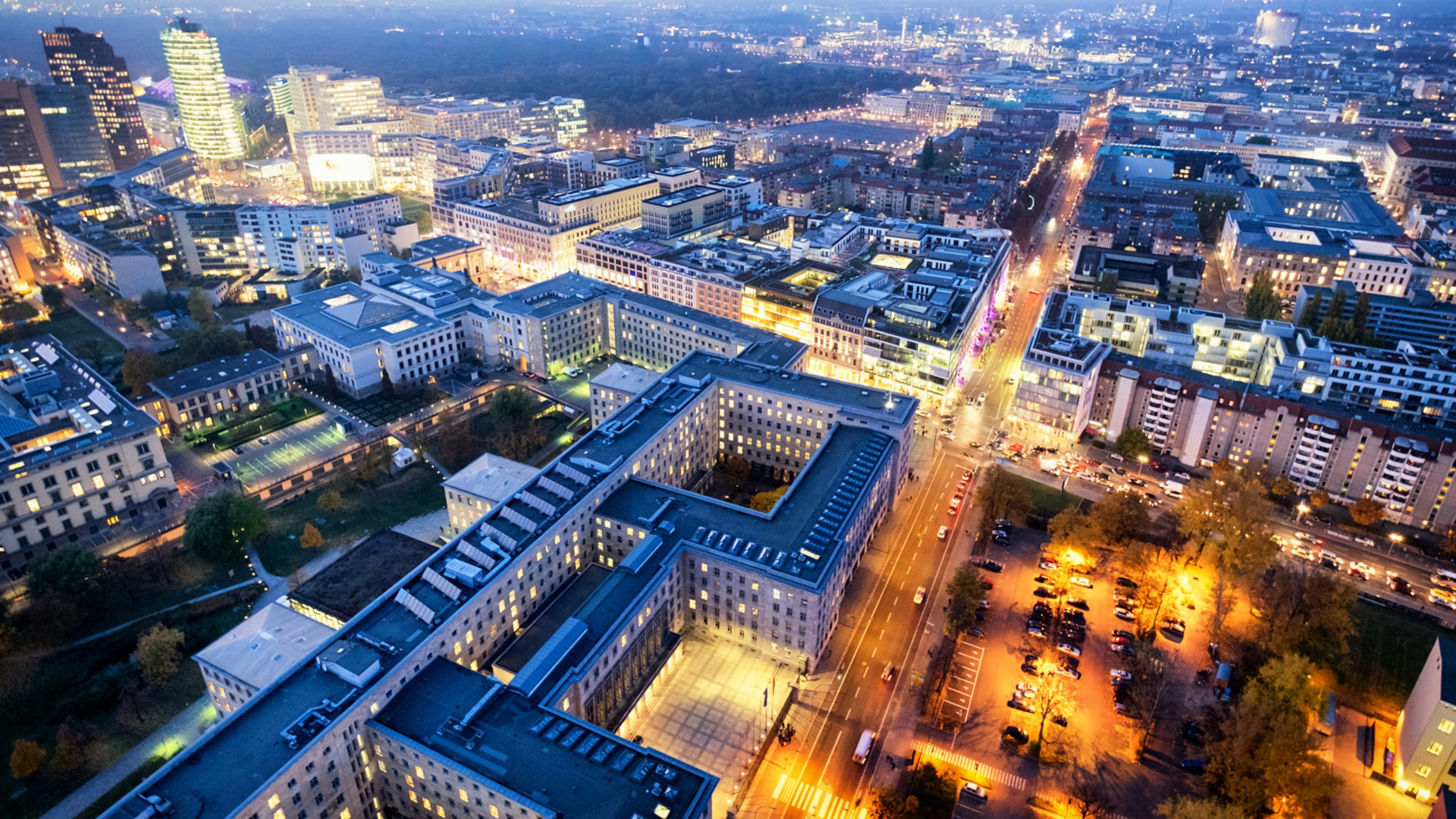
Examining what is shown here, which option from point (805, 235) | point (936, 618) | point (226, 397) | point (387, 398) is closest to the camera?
point (936, 618)

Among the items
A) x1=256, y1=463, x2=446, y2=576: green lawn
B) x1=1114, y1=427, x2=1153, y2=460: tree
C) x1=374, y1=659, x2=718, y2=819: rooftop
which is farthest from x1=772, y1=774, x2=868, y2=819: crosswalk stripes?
x1=1114, y1=427, x2=1153, y2=460: tree

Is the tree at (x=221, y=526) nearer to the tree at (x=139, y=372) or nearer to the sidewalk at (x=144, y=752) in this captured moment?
the sidewalk at (x=144, y=752)

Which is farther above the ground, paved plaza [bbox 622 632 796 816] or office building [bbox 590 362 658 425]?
office building [bbox 590 362 658 425]

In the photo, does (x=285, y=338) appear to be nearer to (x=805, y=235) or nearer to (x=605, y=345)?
(x=605, y=345)

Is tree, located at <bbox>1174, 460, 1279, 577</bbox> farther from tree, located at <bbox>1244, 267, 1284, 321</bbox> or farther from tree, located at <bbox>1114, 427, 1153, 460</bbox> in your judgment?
tree, located at <bbox>1244, 267, 1284, 321</bbox>

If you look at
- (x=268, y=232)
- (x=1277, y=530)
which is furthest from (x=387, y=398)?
(x=1277, y=530)

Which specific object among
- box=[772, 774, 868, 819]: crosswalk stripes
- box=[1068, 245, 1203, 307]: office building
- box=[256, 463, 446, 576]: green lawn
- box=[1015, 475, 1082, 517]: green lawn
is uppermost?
box=[1068, 245, 1203, 307]: office building

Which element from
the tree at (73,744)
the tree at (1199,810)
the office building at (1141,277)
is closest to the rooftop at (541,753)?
the tree at (73,744)
